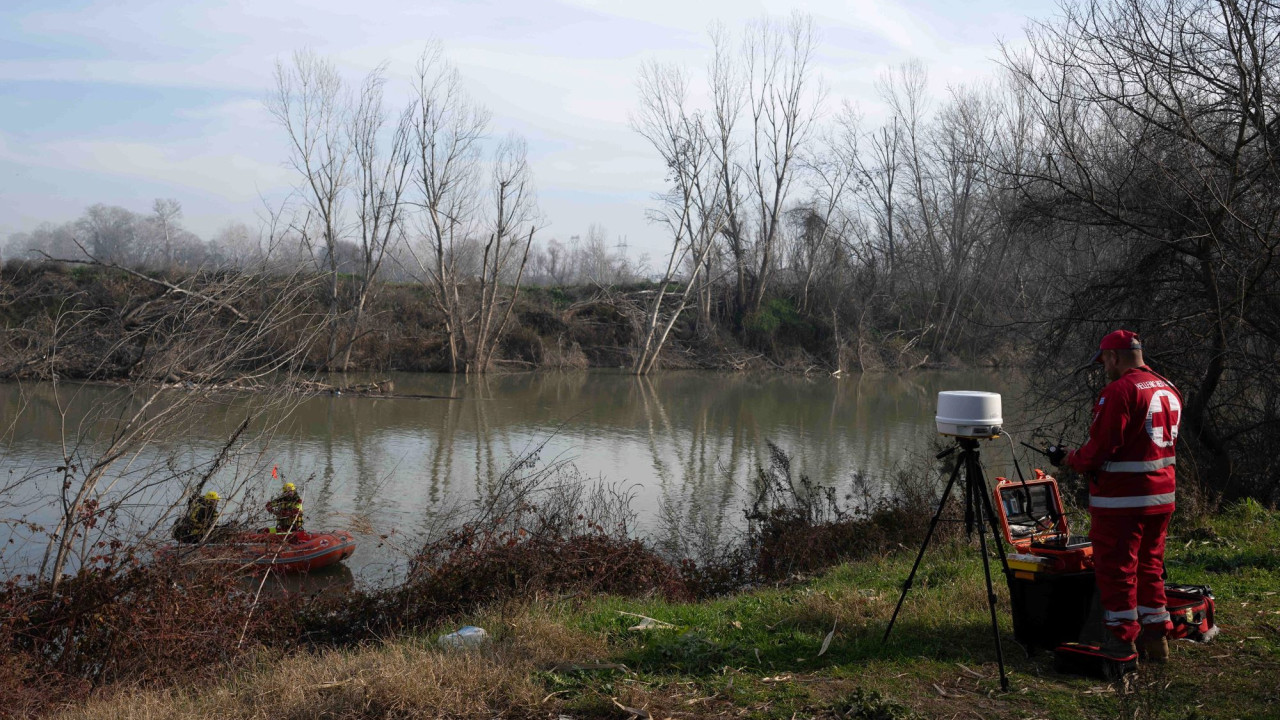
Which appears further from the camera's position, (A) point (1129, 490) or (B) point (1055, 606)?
(B) point (1055, 606)

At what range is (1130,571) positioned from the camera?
463cm

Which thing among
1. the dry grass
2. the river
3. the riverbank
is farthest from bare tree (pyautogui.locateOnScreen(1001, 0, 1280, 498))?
the riverbank

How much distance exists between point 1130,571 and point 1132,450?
625 mm

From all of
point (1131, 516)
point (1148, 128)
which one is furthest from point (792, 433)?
point (1131, 516)

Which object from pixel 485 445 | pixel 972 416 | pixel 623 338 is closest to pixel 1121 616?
pixel 972 416

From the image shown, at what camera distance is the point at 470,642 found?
543cm

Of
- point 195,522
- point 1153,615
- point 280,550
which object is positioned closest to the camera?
point 1153,615

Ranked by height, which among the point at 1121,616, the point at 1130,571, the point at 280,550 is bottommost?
the point at 280,550

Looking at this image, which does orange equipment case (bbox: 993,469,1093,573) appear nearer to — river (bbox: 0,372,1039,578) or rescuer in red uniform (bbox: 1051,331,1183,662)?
rescuer in red uniform (bbox: 1051,331,1183,662)

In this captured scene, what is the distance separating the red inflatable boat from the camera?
25.0ft

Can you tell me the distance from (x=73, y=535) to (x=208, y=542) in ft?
3.60

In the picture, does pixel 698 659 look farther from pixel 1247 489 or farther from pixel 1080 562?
pixel 1247 489

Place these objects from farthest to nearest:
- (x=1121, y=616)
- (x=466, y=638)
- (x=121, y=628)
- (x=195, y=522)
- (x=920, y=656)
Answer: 1. (x=195, y=522)
2. (x=121, y=628)
3. (x=466, y=638)
4. (x=920, y=656)
5. (x=1121, y=616)

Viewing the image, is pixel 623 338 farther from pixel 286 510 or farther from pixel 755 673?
pixel 755 673
